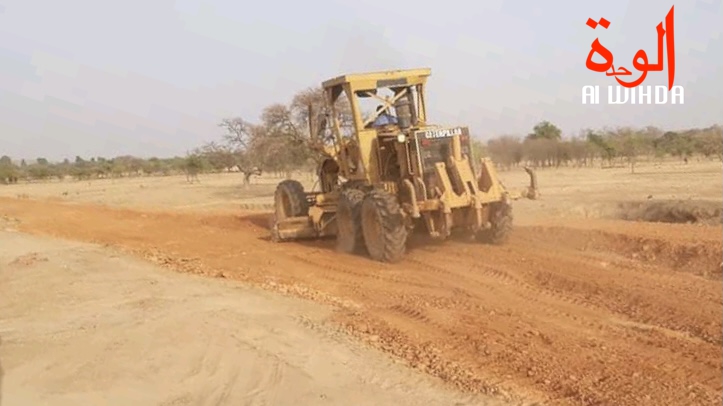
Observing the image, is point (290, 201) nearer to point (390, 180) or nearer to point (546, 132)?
point (390, 180)

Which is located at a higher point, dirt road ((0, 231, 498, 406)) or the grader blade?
the grader blade

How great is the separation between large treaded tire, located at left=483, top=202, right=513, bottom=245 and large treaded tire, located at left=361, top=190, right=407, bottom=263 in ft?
5.12

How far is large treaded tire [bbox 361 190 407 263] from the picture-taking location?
11.0 m

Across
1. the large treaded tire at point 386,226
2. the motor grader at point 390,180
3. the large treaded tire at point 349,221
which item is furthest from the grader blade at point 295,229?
the large treaded tire at point 386,226

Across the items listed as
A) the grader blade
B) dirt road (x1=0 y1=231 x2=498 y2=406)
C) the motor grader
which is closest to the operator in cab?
the motor grader

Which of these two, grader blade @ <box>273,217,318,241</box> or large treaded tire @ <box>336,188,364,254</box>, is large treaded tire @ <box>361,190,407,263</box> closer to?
large treaded tire @ <box>336,188,364,254</box>

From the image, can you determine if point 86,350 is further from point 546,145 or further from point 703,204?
point 546,145

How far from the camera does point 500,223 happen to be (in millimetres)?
11844

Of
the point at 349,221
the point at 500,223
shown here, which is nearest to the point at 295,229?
the point at 349,221

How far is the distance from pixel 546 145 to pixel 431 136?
52.8m

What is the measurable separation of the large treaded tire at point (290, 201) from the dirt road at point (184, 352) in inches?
202

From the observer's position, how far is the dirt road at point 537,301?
225 inches

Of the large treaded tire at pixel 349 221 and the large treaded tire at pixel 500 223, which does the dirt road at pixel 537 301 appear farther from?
the large treaded tire at pixel 349 221

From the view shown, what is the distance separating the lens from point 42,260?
12070 millimetres
